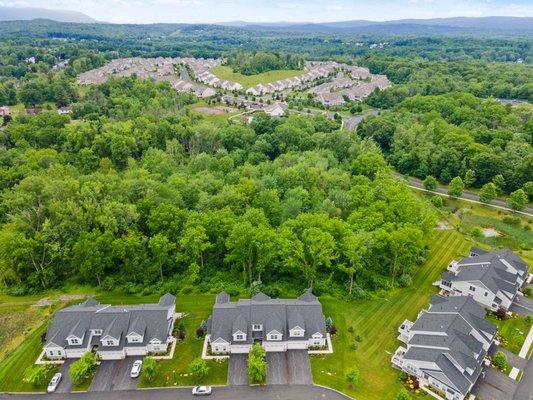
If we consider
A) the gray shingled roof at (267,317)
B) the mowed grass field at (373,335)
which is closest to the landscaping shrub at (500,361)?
the mowed grass field at (373,335)

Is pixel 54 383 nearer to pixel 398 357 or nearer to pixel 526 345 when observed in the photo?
pixel 398 357

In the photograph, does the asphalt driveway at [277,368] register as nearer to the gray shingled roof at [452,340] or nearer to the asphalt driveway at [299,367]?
the asphalt driveway at [299,367]

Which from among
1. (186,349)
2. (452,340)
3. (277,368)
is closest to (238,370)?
(277,368)

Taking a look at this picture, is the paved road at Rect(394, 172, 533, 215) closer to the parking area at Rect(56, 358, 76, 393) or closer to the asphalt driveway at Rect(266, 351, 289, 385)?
the asphalt driveway at Rect(266, 351, 289, 385)

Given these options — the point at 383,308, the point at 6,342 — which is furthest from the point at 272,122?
the point at 6,342

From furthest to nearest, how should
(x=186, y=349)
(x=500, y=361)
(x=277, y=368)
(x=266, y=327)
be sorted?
1. (x=186, y=349)
2. (x=266, y=327)
3. (x=277, y=368)
4. (x=500, y=361)
